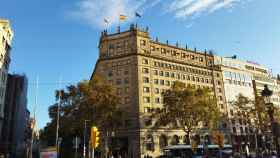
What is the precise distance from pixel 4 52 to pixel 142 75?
29.0 metres

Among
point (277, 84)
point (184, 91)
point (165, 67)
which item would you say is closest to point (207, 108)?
point (184, 91)

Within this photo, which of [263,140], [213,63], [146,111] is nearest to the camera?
[146,111]

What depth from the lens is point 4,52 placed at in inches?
2073

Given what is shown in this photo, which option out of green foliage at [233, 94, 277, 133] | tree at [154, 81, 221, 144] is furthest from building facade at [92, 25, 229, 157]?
green foliage at [233, 94, 277, 133]

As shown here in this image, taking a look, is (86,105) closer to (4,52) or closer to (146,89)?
(146,89)

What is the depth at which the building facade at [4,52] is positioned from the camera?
50500 millimetres

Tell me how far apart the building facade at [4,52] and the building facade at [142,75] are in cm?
1973

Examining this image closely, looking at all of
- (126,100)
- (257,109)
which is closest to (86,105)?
(126,100)

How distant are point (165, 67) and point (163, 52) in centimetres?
407

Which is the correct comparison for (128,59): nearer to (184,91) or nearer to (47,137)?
(184,91)

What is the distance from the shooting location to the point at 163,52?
2591 inches

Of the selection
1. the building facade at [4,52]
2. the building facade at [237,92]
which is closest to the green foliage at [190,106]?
the building facade at [237,92]

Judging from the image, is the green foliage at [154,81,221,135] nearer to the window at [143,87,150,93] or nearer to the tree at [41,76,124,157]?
the window at [143,87,150,93]

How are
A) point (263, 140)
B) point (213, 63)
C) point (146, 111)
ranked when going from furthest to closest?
point (213, 63), point (263, 140), point (146, 111)
